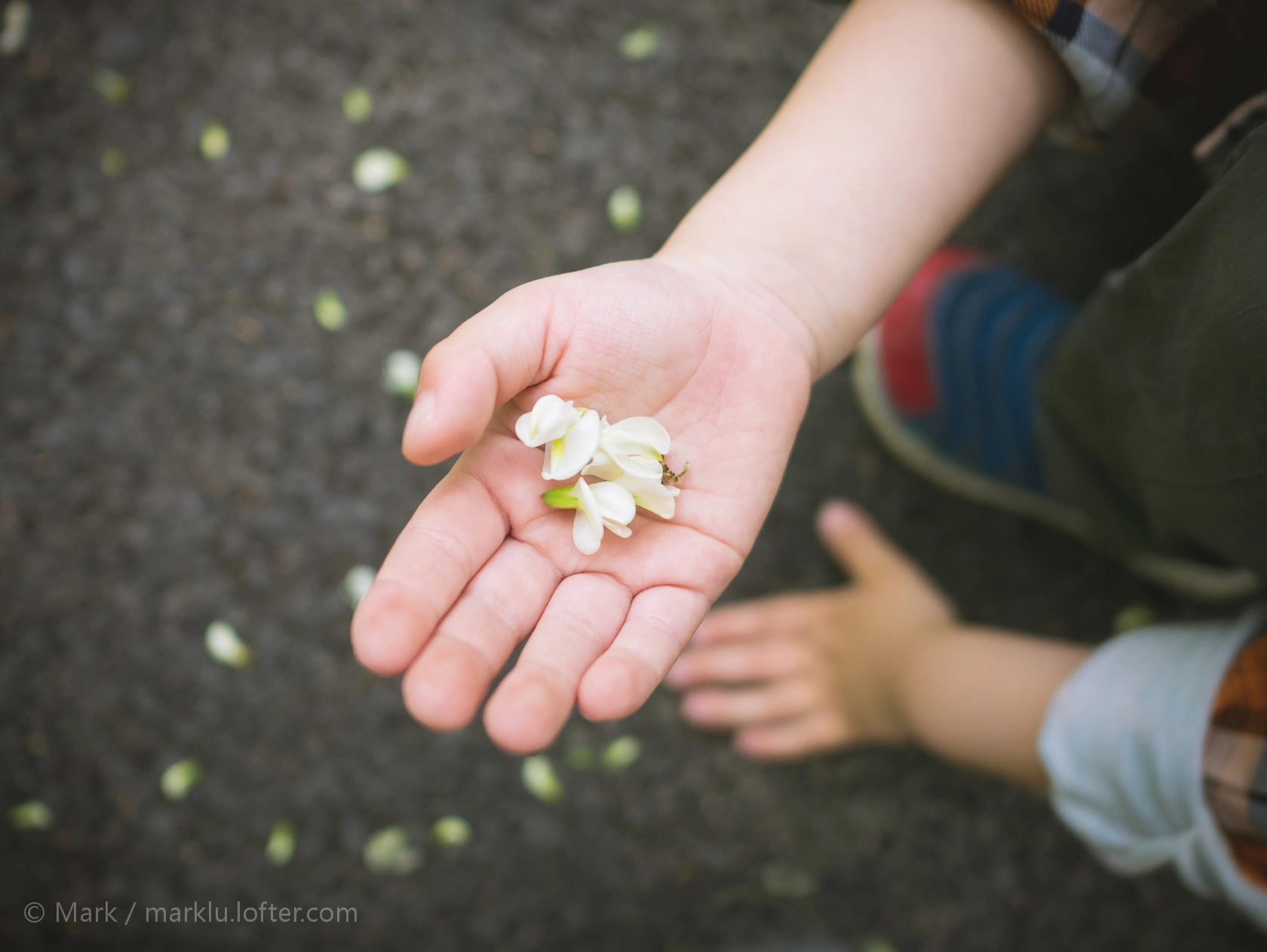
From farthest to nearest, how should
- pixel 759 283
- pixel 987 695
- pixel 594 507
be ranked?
1. pixel 987 695
2. pixel 759 283
3. pixel 594 507

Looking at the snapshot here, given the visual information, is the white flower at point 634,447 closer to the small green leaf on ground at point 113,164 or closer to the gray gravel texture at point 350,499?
the gray gravel texture at point 350,499

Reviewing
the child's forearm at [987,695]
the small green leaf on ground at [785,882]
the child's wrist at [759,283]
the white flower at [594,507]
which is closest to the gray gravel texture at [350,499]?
the small green leaf on ground at [785,882]

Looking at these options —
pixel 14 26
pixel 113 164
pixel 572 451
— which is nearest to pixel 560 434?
pixel 572 451

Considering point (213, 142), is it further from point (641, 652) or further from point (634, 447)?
point (641, 652)

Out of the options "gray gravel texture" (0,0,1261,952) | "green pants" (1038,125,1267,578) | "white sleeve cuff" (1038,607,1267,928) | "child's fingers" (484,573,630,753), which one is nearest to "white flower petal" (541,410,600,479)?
"child's fingers" (484,573,630,753)

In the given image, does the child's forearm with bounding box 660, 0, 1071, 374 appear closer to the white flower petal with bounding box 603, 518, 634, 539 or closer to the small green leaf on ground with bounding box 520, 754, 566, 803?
the white flower petal with bounding box 603, 518, 634, 539
